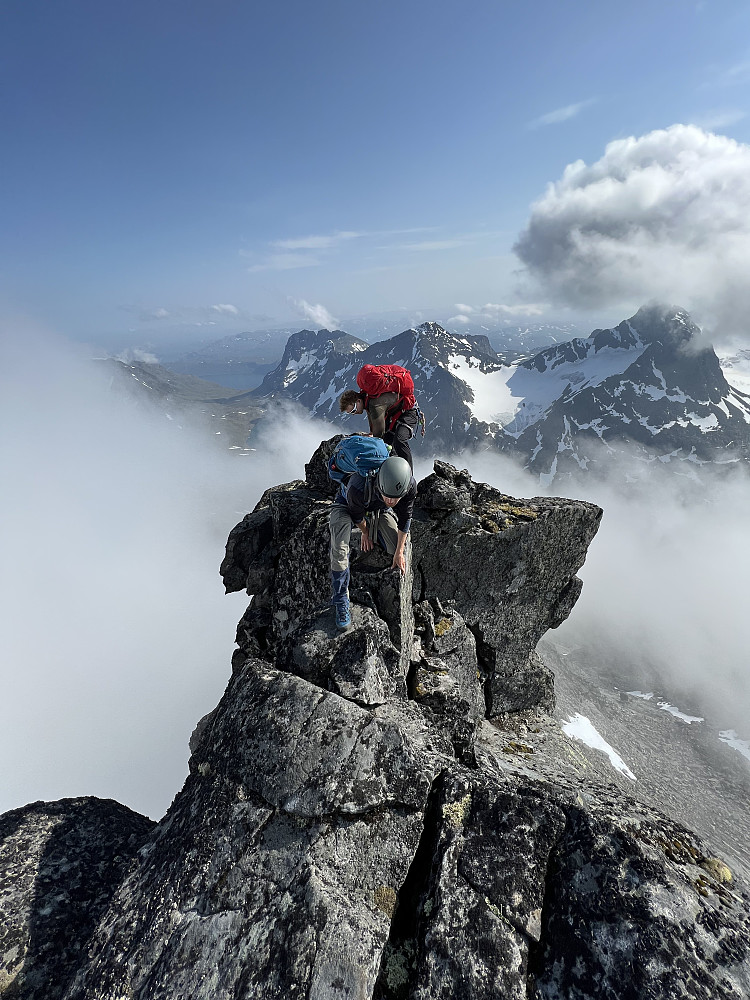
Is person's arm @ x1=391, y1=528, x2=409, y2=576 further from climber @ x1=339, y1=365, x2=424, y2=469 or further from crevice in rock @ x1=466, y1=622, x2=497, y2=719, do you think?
crevice in rock @ x1=466, y1=622, x2=497, y2=719

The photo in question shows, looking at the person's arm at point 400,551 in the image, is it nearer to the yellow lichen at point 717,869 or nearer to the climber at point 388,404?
the climber at point 388,404

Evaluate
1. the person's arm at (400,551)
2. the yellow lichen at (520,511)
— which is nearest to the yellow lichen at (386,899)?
the person's arm at (400,551)

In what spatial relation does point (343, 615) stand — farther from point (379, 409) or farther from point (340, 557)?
point (379, 409)

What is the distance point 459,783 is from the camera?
10.1 m

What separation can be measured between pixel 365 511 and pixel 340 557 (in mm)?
1627

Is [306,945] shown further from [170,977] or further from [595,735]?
[595,735]

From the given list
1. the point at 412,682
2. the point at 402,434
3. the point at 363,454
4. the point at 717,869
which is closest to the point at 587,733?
the point at 412,682

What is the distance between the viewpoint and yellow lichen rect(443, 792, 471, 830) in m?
9.47

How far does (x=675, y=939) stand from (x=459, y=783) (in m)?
4.16

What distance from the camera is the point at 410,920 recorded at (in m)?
8.48

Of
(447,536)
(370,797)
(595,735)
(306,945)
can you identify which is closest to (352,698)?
(370,797)

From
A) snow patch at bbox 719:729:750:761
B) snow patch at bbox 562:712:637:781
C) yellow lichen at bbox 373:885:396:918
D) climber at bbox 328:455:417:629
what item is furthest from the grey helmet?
snow patch at bbox 719:729:750:761

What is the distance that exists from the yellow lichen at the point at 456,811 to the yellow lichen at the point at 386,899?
5.42 feet

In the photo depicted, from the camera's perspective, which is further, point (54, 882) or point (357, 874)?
point (54, 882)
